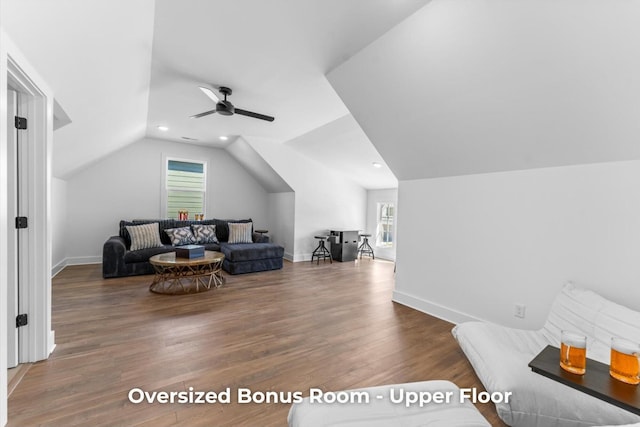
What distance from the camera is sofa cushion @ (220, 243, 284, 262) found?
16.2 feet

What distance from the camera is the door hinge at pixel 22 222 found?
1965mm

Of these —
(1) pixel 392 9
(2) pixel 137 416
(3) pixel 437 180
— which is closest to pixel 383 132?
(3) pixel 437 180

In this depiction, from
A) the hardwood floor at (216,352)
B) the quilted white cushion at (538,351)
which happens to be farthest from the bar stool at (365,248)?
the quilted white cushion at (538,351)

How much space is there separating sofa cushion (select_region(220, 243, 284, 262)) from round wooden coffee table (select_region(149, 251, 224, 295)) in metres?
0.67

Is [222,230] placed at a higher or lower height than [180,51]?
lower

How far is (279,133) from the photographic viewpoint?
5.18 m

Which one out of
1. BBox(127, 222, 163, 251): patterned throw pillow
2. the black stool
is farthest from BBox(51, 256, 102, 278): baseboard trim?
the black stool

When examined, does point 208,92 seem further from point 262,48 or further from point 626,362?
point 626,362

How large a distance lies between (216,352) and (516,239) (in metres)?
2.84

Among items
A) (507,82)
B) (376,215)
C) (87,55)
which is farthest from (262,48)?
(376,215)

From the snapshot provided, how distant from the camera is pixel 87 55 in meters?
2.12

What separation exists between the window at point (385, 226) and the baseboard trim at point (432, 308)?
3501 millimetres

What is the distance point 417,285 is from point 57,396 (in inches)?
131

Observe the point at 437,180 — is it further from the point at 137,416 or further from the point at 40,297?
the point at 40,297
